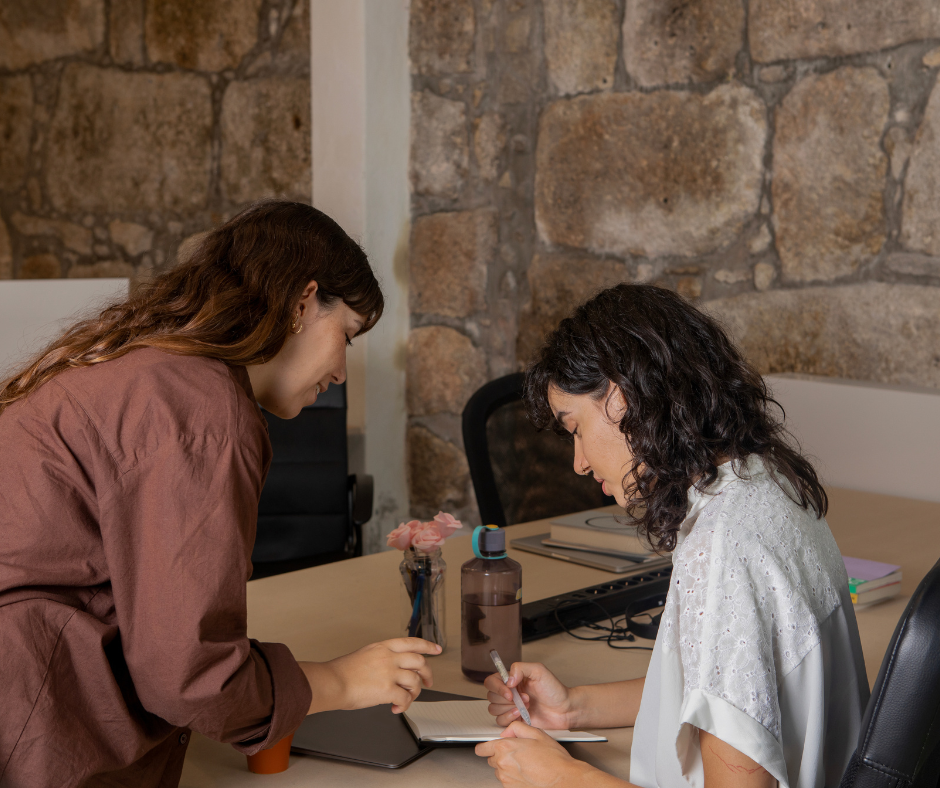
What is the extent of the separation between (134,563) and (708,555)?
0.55 metres

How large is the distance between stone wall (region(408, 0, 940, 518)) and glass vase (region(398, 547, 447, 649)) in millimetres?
1531

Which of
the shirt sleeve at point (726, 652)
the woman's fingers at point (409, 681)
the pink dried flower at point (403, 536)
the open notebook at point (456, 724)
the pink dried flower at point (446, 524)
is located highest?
the shirt sleeve at point (726, 652)

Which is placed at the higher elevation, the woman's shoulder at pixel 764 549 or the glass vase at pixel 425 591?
the woman's shoulder at pixel 764 549

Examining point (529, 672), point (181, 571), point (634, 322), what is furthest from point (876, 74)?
point (181, 571)

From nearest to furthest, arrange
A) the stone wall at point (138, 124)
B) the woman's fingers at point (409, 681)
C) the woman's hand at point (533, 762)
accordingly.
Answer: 1. the woman's hand at point (533, 762)
2. the woman's fingers at point (409, 681)
3. the stone wall at point (138, 124)

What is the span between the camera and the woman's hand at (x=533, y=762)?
1012 millimetres

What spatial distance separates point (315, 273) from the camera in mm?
1140

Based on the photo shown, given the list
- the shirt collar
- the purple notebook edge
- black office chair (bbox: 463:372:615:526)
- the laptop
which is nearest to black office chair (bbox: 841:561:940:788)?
the shirt collar

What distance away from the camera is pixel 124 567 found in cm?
91

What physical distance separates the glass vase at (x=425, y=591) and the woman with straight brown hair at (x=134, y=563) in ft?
1.29

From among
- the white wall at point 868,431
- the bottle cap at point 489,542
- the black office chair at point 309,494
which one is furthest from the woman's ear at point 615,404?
the black office chair at point 309,494

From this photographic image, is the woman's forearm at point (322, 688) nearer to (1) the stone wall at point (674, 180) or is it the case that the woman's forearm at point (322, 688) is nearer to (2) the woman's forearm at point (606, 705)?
(2) the woman's forearm at point (606, 705)

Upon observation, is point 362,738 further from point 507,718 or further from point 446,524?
point 446,524

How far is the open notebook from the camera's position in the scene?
1.13 meters
